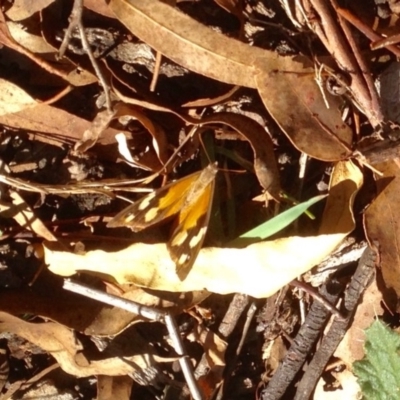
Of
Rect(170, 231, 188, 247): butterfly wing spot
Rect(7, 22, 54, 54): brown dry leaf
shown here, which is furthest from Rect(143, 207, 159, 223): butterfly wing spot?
Rect(7, 22, 54, 54): brown dry leaf

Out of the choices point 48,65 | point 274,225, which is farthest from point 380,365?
point 48,65

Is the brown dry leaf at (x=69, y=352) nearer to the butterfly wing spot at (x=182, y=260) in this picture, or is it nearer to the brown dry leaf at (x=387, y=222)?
the butterfly wing spot at (x=182, y=260)

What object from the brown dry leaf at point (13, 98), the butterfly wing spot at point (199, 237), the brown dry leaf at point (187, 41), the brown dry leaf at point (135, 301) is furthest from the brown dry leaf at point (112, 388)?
the brown dry leaf at point (187, 41)

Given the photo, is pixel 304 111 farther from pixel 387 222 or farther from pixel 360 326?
pixel 360 326

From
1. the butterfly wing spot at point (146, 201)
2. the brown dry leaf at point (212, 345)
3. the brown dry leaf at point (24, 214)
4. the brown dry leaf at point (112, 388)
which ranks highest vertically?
the butterfly wing spot at point (146, 201)

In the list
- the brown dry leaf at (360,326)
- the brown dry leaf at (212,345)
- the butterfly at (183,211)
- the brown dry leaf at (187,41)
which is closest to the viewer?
the brown dry leaf at (187,41)

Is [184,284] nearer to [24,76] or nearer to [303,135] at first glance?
[303,135]
